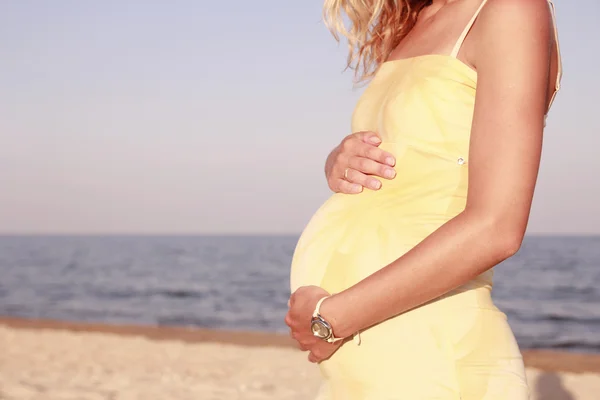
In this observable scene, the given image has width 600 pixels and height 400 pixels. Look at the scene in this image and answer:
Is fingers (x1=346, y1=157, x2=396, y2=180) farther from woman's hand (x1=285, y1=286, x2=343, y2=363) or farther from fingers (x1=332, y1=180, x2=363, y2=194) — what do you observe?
woman's hand (x1=285, y1=286, x2=343, y2=363)

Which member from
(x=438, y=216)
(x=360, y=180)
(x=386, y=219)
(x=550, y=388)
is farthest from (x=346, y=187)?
(x=550, y=388)

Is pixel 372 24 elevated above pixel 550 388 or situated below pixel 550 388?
above

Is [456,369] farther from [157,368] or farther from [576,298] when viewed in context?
[576,298]

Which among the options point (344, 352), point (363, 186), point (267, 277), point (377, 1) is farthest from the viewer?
point (267, 277)

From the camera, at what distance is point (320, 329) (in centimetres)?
149

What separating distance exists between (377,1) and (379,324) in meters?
0.98

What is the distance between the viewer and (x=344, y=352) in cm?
151

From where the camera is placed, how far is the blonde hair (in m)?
2.06

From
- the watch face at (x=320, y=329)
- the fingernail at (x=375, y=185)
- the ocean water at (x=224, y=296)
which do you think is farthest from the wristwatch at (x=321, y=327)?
the ocean water at (x=224, y=296)

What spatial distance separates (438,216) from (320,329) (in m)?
0.34

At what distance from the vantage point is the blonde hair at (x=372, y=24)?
2061 millimetres

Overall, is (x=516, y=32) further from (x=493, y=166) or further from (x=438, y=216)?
(x=438, y=216)

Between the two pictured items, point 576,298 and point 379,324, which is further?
point 576,298

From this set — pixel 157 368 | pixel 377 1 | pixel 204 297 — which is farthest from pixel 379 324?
pixel 204 297
